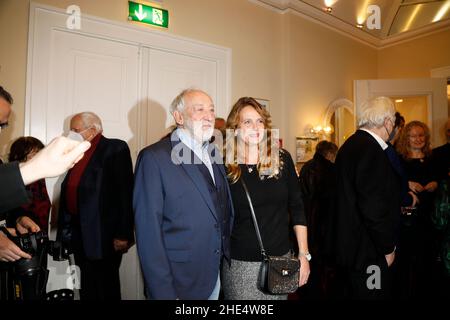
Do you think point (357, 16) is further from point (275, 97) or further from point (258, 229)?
point (258, 229)

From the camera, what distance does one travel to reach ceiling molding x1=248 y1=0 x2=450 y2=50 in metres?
4.01

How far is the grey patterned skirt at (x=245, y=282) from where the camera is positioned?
1.44 meters

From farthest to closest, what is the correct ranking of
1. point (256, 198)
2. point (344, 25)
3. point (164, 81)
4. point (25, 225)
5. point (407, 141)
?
1. point (344, 25)
2. point (164, 81)
3. point (407, 141)
4. point (25, 225)
5. point (256, 198)

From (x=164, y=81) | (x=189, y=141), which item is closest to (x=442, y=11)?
(x=164, y=81)

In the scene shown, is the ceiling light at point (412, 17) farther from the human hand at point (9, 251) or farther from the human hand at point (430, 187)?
the human hand at point (9, 251)

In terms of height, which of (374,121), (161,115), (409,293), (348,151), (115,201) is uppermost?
(161,115)

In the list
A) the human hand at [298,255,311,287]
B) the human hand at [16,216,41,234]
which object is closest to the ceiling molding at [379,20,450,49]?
the human hand at [298,255,311,287]

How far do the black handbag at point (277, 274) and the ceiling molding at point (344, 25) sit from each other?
3509 mm

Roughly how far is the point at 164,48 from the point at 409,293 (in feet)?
10.9

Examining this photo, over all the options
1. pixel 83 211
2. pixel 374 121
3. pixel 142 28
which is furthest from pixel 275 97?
pixel 83 211

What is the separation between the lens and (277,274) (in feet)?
4.54

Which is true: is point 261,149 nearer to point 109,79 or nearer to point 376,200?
point 376,200

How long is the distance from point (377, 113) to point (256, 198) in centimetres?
98

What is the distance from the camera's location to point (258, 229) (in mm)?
1448
